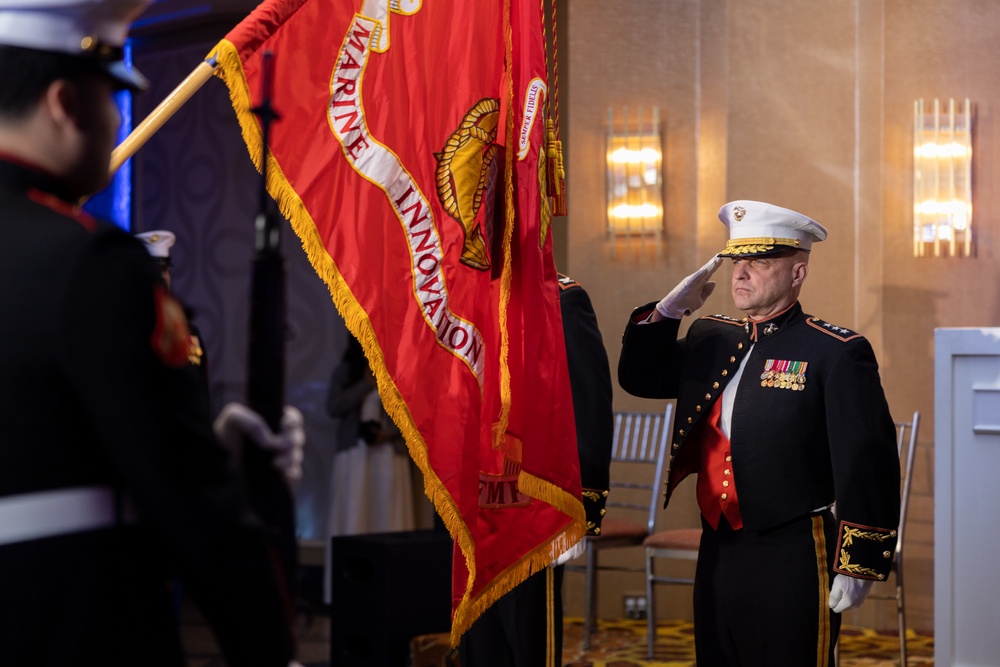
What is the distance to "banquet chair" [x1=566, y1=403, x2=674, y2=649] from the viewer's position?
505 centimetres

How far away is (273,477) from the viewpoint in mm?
1266

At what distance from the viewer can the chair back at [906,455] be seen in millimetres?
4727

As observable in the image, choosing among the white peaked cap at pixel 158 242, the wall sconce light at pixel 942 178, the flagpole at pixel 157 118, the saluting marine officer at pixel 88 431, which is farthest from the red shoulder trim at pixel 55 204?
the wall sconce light at pixel 942 178

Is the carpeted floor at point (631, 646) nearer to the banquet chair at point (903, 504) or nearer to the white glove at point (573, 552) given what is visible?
the banquet chair at point (903, 504)

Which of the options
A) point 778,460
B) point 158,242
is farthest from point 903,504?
point 158,242

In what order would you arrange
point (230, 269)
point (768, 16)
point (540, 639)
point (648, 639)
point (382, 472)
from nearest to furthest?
1. point (540, 639)
2. point (648, 639)
3. point (768, 16)
4. point (382, 472)
5. point (230, 269)

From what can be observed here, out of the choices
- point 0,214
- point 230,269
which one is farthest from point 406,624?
point 230,269

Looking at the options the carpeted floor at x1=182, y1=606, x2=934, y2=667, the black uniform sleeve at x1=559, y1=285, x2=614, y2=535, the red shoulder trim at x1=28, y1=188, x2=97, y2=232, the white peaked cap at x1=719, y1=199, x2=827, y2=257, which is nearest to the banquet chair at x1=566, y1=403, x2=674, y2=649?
the carpeted floor at x1=182, y1=606, x2=934, y2=667

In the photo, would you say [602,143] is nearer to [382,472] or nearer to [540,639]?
[382,472]

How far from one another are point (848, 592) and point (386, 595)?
1735 mm

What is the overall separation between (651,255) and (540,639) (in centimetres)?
309

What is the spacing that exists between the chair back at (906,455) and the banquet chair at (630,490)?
1049 mm

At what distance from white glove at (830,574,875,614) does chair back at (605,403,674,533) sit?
258 cm

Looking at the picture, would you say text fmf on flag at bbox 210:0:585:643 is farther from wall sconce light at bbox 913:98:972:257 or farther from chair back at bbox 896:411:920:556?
wall sconce light at bbox 913:98:972:257
